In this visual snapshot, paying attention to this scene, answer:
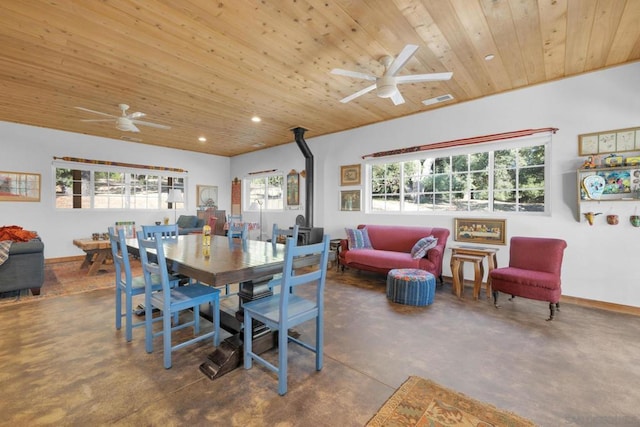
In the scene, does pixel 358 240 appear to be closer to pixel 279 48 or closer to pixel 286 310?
pixel 279 48

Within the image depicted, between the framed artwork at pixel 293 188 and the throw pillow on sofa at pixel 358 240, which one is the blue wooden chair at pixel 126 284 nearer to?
the throw pillow on sofa at pixel 358 240

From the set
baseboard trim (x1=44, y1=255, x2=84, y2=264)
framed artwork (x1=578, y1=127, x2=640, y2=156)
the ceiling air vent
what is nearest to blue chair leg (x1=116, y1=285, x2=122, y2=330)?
the ceiling air vent

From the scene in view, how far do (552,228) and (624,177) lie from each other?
851mm

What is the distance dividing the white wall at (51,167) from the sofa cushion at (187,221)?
0.60 m

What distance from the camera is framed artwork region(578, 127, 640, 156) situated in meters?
3.12

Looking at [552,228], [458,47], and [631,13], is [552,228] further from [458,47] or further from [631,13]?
[458,47]

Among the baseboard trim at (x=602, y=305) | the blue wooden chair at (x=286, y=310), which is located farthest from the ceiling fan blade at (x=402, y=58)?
the baseboard trim at (x=602, y=305)

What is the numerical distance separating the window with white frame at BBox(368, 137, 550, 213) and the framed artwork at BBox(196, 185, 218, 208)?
493cm

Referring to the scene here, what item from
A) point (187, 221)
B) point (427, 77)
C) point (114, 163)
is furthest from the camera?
→ point (187, 221)

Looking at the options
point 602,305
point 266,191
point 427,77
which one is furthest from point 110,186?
point 602,305

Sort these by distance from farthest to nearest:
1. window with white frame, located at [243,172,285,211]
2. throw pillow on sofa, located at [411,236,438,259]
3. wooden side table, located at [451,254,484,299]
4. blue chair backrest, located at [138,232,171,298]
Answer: window with white frame, located at [243,172,285,211] < throw pillow on sofa, located at [411,236,438,259] < wooden side table, located at [451,254,484,299] < blue chair backrest, located at [138,232,171,298]

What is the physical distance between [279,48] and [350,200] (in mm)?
3333

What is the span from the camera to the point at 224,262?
6.57ft

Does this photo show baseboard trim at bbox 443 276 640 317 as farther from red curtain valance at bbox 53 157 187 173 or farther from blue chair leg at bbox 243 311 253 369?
red curtain valance at bbox 53 157 187 173
